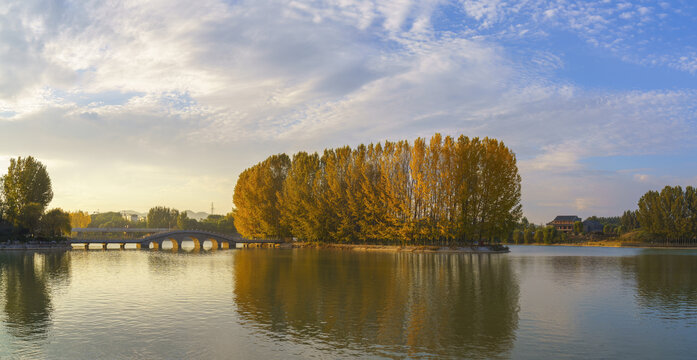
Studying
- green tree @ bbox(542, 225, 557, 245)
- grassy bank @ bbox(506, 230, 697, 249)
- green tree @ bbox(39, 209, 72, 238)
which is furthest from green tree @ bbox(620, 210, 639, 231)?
green tree @ bbox(39, 209, 72, 238)

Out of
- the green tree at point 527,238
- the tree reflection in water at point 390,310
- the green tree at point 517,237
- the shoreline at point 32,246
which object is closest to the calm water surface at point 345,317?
the tree reflection in water at point 390,310

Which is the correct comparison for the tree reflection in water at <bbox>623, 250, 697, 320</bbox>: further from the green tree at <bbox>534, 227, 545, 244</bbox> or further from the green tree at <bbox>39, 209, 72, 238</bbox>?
the green tree at <bbox>534, 227, 545, 244</bbox>

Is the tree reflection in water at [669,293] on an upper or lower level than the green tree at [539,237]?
upper

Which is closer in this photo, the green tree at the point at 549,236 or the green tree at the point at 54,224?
→ the green tree at the point at 54,224

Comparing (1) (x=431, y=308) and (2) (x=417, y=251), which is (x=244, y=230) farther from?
(1) (x=431, y=308)

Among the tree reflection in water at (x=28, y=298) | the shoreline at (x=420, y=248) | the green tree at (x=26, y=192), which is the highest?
the green tree at (x=26, y=192)

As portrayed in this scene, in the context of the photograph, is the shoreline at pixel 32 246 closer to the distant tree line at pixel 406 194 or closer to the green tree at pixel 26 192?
the green tree at pixel 26 192

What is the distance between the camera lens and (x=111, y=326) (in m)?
21.7

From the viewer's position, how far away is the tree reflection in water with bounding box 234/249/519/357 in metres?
19.0

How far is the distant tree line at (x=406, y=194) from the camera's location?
83500mm

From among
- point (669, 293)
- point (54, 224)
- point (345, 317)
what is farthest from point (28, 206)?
point (669, 293)

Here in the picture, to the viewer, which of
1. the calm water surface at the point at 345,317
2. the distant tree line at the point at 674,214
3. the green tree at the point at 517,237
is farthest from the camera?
the green tree at the point at 517,237

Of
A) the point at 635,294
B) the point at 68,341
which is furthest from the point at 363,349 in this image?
the point at 635,294

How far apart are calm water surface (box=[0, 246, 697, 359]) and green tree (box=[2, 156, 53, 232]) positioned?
2254 inches
